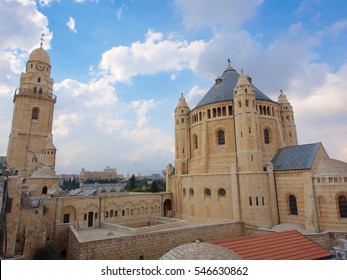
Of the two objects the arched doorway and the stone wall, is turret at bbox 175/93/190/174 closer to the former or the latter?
the arched doorway

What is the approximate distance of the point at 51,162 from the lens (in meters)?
35.5

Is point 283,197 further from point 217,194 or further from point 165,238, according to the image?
point 165,238

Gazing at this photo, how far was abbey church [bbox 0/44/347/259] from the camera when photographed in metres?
18.9

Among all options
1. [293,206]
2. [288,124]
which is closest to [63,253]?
[293,206]

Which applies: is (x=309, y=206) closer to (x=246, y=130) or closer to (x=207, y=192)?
(x=246, y=130)

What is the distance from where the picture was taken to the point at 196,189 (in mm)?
30266

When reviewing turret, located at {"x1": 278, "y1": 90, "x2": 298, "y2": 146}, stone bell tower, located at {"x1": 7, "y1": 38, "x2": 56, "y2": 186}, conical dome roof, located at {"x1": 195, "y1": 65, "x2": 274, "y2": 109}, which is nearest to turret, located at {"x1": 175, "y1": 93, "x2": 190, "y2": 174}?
conical dome roof, located at {"x1": 195, "y1": 65, "x2": 274, "y2": 109}

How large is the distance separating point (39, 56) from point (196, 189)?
33.9 meters

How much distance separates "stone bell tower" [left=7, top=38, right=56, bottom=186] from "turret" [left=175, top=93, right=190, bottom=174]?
18.5 meters

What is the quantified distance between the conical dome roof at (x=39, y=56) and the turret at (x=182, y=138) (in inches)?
948

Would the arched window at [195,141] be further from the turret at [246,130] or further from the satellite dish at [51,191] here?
the satellite dish at [51,191]

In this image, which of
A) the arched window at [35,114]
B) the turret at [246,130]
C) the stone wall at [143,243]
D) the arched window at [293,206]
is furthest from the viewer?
the arched window at [35,114]

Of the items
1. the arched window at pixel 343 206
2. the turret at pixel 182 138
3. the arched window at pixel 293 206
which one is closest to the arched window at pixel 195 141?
the turret at pixel 182 138

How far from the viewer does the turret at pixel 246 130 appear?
26594 millimetres
